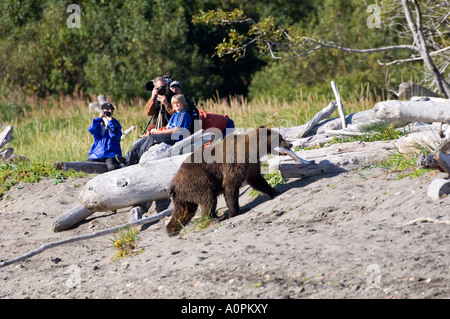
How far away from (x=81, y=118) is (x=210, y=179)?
10.7 meters

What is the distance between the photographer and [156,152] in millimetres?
8633

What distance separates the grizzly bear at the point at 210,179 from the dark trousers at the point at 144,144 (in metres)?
1.52

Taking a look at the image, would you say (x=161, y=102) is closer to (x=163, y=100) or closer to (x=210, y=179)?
(x=163, y=100)

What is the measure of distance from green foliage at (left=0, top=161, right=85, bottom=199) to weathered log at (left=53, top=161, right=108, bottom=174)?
9 cm

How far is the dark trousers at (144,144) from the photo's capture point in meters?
8.91

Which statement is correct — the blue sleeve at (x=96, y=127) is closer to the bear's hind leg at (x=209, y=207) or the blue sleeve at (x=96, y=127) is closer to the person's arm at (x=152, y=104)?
the person's arm at (x=152, y=104)

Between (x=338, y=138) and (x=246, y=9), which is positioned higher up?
(x=246, y=9)

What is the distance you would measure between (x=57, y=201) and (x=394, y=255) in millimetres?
5743

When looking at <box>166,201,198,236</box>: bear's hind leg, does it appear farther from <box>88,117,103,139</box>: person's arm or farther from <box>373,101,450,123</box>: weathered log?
<box>88,117,103,139</box>: person's arm

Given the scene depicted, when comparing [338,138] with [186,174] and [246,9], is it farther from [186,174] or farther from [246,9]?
[246,9]

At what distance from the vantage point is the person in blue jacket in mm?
9914

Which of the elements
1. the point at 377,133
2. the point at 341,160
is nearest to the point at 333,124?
the point at 377,133

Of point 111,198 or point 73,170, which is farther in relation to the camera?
point 73,170
